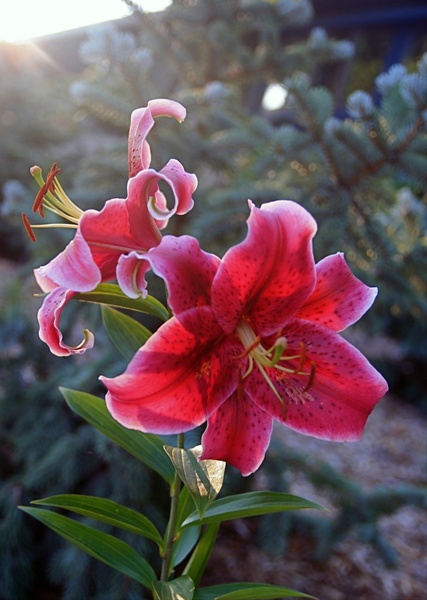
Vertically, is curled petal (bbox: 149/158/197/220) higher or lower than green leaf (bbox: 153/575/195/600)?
higher

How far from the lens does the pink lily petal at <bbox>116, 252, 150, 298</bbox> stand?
0.62 meters

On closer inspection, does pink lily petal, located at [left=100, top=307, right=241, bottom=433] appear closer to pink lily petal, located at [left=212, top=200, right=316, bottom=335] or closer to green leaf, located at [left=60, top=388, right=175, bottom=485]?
pink lily petal, located at [left=212, top=200, right=316, bottom=335]

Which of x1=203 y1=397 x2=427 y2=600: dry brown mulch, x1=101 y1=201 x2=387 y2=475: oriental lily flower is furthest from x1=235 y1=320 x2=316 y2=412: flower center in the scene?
x1=203 y1=397 x2=427 y2=600: dry brown mulch

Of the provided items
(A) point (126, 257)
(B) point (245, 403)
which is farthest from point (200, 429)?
(A) point (126, 257)

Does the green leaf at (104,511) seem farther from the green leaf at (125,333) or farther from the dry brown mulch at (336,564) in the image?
the dry brown mulch at (336,564)

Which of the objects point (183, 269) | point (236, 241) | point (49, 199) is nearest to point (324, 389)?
point (183, 269)

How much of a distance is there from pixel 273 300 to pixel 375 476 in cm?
278

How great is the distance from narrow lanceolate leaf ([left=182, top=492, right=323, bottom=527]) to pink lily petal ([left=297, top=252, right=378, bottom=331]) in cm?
27

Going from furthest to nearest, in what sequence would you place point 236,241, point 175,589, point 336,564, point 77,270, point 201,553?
1. point 336,564
2. point 236,241
3. point 201,553
4. point 175,589
5. point 77,270

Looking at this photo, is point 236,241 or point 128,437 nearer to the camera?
point 128,437

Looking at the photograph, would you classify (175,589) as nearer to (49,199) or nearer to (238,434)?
(238,434)

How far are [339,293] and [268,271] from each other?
11 centimetres

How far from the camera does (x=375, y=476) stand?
316 centimetres

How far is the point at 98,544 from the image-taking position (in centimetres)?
95
